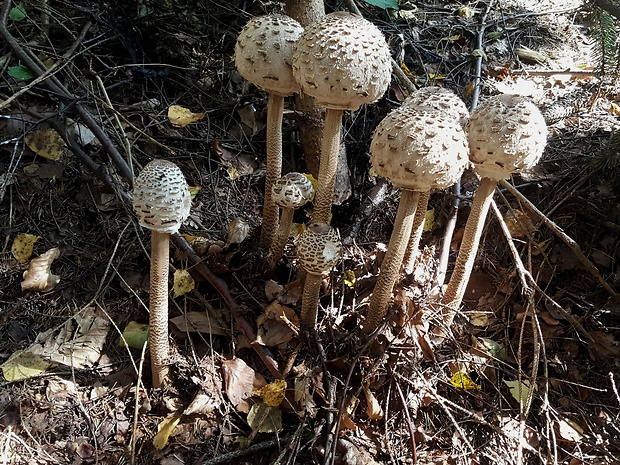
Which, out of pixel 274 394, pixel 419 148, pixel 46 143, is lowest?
pixel 274 394

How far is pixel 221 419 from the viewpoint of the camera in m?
2.83

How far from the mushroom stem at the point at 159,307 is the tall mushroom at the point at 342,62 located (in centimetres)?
110

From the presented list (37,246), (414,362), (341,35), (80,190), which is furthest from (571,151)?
(37,246)

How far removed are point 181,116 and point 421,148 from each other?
2.52 m

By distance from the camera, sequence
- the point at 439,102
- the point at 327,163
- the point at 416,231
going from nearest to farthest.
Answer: the point at 439,102
the point at 327,163
the point at 416,231

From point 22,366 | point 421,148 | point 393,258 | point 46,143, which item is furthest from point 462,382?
point 46,143

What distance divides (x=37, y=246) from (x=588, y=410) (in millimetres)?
3805

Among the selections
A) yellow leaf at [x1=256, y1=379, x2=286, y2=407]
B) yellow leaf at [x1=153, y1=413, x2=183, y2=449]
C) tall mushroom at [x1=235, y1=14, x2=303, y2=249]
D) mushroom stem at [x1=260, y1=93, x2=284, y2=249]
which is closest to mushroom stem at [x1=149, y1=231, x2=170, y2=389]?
yellow leaf at [x1=153, y1=413, x2=183, y2=449]

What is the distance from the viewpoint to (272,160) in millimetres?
3168

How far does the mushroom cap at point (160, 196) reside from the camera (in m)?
2.25

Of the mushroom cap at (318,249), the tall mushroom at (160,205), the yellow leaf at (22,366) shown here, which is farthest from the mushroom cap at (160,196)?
the yellow leaf at (22,366)

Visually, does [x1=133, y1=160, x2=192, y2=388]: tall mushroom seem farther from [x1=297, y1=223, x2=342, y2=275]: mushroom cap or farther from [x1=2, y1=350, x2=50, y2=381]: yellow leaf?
[x1=2, y1=350, x2=50, y2=381]: yellow leaf

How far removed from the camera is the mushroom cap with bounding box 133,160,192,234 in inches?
88.7

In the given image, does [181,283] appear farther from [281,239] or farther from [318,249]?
[318,249]
